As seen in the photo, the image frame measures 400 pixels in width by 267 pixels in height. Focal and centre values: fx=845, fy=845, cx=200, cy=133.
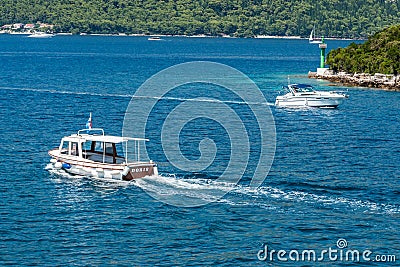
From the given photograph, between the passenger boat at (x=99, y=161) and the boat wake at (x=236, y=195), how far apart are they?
50 cm

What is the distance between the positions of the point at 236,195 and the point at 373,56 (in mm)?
94314

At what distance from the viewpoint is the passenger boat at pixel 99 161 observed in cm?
5775

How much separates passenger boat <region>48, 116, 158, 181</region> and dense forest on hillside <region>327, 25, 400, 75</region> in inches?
3191

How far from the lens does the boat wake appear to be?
51.9m

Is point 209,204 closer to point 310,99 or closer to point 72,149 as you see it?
point 72,149

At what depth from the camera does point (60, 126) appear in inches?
3361

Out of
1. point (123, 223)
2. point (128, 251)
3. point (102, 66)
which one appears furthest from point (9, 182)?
point (102, 66)

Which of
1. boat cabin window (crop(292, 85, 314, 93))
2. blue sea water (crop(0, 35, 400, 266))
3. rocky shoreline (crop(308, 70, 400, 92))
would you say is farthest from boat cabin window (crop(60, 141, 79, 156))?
rocky shoreline (crop(308, 70, 400, 92))

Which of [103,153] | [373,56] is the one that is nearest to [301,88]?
[373,56]

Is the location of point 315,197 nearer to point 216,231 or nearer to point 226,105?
point 216,231

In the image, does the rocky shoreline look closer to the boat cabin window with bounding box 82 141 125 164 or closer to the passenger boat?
the boat cabin window with bounding box 82 141 125 164

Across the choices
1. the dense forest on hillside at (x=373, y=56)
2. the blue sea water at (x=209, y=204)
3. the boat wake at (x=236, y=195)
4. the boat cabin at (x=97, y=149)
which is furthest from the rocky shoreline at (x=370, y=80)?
the boat wake at (x=236, y=195)

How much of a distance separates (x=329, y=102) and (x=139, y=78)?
57.0m

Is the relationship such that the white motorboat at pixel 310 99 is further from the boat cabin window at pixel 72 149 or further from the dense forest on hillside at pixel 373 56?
the boat cabin window at pixel 72 149
